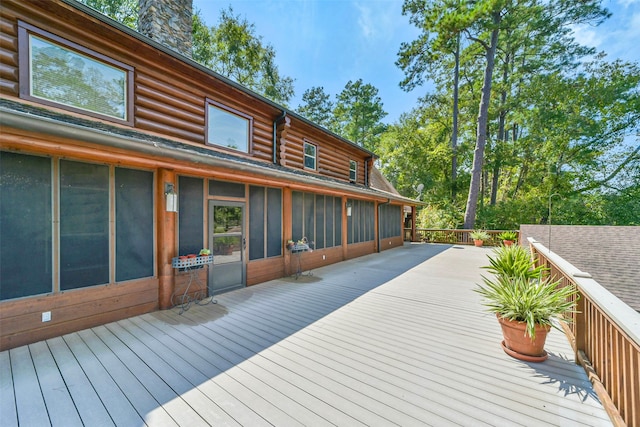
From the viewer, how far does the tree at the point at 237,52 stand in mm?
14648

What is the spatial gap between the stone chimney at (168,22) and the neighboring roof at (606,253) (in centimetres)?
803

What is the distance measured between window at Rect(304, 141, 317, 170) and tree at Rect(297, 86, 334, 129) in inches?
610

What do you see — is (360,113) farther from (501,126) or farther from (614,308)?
(614,308)

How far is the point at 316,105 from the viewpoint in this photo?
23141mm

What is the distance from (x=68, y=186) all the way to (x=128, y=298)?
5.72 ft

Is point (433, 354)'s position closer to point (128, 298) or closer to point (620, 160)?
point (128, 298)

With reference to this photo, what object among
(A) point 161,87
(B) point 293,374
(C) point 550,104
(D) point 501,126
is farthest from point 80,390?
(D) point 501,126

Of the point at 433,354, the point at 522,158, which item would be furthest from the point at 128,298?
the point at 522,158

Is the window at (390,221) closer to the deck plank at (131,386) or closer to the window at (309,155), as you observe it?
the window at (309,155)

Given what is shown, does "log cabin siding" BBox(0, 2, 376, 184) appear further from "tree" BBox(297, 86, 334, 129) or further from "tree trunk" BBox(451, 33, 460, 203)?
"tree" BBox(297, 86, 334, 129)

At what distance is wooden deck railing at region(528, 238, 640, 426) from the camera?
1.65 m

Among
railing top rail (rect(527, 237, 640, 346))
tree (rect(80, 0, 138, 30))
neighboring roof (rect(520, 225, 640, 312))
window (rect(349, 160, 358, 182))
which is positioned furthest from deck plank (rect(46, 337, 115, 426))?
tree (rect(80, 0, 138, 30))

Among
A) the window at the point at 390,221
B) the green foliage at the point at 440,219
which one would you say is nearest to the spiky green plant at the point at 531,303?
the window at the point at 390,221

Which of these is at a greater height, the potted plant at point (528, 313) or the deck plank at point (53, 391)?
the potted plant at point (528, 313)
